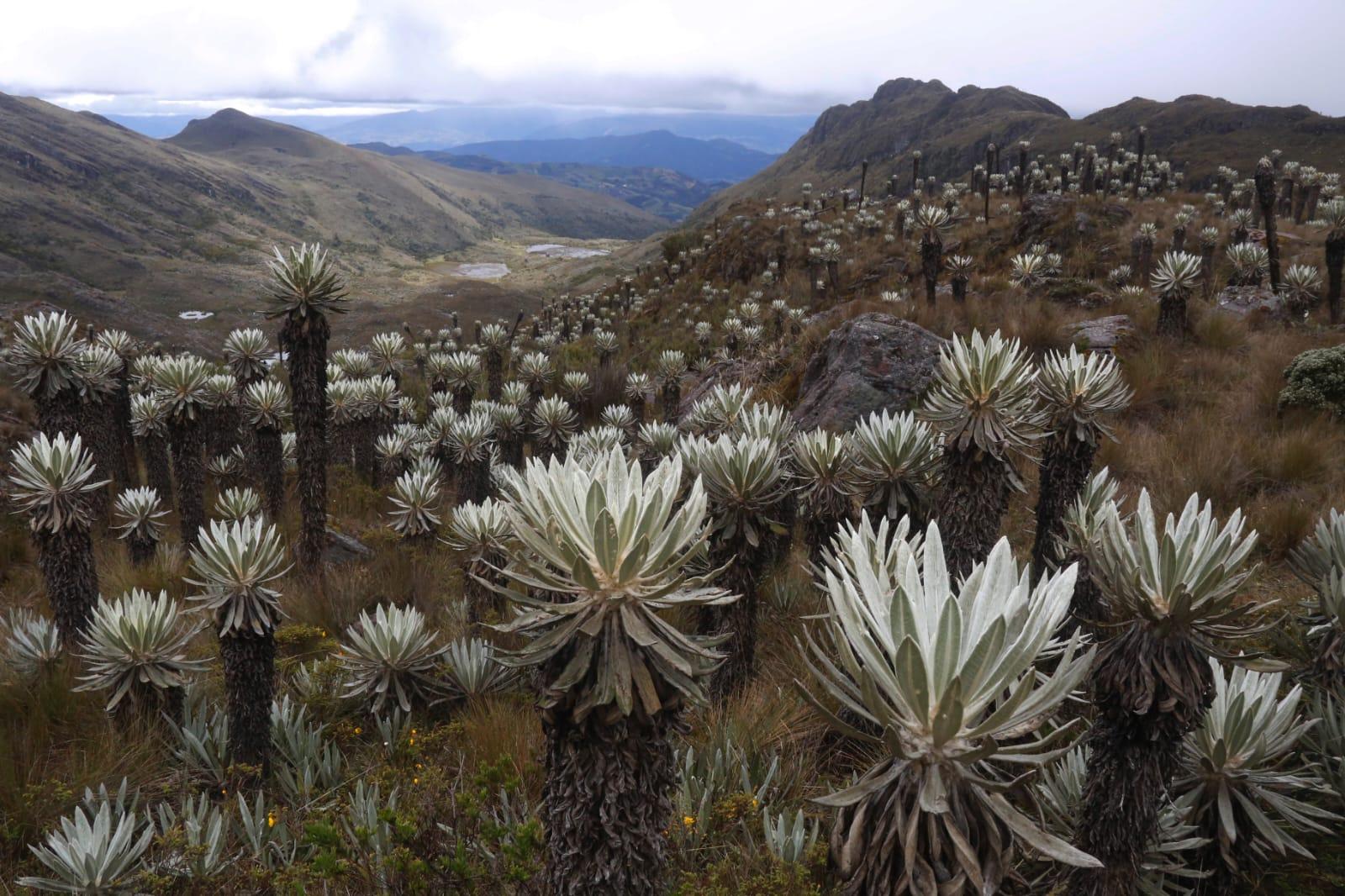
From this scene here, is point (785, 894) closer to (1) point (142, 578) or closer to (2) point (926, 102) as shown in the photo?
(1) point (142, 578)

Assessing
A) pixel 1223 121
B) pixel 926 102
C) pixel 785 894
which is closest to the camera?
pixel 785 894

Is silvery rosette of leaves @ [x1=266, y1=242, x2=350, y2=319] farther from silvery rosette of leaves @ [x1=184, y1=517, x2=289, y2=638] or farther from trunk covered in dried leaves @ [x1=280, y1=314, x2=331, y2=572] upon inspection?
silvery rosette of leaves @ [x1=184, y1=517, x2=289, y2=638]

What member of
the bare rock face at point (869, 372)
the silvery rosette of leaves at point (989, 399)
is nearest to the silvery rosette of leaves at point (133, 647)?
the silvery rosette of leaves at point (989, 399)

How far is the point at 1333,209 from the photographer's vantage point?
9.18 m

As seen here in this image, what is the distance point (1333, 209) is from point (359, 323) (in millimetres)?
40322

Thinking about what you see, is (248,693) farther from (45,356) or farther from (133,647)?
(45,356)

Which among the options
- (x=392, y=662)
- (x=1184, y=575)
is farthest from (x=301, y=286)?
(x=1184, y=575)

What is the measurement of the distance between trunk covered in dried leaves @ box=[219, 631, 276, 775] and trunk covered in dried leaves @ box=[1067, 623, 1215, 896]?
3.82 m

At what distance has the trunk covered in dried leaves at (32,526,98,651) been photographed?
4.51 m

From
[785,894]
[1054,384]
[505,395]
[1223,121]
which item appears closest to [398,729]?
[785,894]

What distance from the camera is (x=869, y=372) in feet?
23.8

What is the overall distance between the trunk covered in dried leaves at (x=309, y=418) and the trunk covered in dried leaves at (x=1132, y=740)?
6.55 meters

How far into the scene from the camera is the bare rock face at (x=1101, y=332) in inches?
362

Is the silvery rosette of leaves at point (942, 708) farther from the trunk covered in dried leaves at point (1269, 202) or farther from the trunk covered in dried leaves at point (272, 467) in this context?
the trunk covered in dried leaves at point (1269, 202)
